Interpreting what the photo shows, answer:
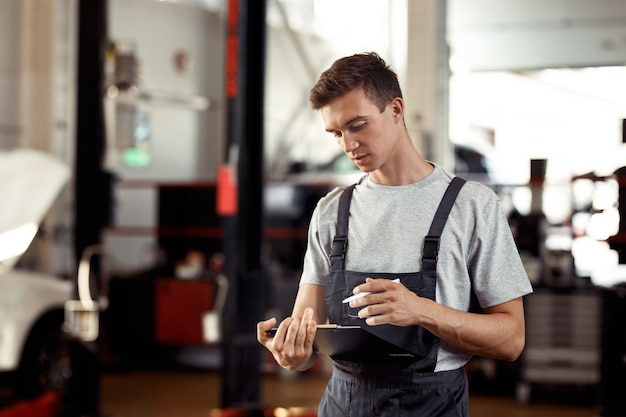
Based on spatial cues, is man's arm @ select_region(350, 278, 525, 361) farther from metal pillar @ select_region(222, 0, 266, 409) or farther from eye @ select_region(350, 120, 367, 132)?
metal pillar @ select_region(222, 0, 266, 409)

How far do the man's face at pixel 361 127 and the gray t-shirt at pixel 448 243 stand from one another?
0.27 feet

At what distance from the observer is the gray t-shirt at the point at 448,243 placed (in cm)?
161

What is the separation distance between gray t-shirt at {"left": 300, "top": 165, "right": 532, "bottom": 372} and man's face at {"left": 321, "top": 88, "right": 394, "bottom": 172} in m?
0.08

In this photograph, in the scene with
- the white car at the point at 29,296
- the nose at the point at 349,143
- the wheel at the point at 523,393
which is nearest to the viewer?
→ the nose at the point at 349,143

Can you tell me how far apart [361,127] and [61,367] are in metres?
4.34

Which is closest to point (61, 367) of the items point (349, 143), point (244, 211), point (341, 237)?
point (244, 211)

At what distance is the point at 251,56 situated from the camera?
17.1 ft

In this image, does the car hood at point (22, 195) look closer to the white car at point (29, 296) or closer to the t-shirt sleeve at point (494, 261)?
the white car at point (29, 296)

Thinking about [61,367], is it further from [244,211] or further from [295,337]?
[295,337]

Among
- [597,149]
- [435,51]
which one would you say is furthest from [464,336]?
[435,51]

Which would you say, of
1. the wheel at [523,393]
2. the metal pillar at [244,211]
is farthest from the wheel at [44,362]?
the wheel at [523,393]

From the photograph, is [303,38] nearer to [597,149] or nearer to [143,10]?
[143,10]

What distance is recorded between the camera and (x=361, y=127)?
1578mm

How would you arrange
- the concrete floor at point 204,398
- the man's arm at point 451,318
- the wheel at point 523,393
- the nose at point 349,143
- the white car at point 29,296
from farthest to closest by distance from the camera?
1. the wheel at point 523,393
2. the concrete floor at point 204,398
3. the white car at point 29,296
4. the nose at point 349,143
5. the man's arm at point 451,318
